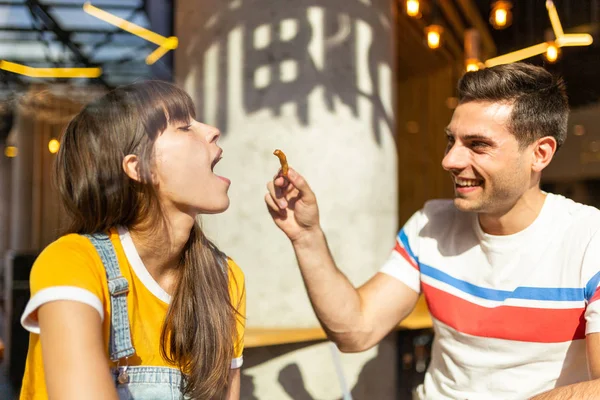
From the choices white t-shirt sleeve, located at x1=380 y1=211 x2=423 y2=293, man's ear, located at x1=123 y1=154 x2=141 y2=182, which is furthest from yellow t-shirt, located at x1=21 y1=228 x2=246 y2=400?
white t-shirt sleeve, located at x1=380 y1=211 x2=423 y2=293

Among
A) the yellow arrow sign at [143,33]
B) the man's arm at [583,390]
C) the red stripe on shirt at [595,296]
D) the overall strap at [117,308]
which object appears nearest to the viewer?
the overall strap at [117,308]

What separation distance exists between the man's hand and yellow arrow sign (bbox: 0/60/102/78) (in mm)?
805

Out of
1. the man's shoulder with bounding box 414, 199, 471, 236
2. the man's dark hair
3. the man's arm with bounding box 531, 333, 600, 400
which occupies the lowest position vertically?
the man's arm with bounding box 531, 333, 600, 400

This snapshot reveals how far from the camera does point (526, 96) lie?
157 cm

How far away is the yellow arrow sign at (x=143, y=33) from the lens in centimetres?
206

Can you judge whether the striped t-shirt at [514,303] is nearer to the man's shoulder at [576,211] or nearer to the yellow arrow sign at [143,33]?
the man's shoulder at [576,211]

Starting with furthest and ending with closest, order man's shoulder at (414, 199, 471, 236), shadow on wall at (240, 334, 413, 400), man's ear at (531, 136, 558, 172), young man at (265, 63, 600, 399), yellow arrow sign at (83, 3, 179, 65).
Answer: shadow on wall at (240, 334, 413, 400), yellow arrow sign at (83, 3, 179, 65), man's shoulder at (414, 199, 471, 236), man's ear at (531, 136, 558, 172), young man at (265, 63, 600, 399)

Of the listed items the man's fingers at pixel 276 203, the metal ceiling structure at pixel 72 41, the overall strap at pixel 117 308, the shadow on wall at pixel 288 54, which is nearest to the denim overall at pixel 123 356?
the overall strap at pixel 117 308

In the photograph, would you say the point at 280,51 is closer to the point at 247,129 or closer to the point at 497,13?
the point at 247,129

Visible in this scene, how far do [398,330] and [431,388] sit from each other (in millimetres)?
1085

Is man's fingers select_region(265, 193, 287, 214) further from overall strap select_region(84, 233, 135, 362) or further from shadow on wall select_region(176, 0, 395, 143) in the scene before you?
shadow on wall select_region(176, 0, 395, 143)

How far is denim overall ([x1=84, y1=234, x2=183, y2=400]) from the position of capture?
1.10 meters

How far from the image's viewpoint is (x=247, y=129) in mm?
2412

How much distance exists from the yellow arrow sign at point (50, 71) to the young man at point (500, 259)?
2.81ft
